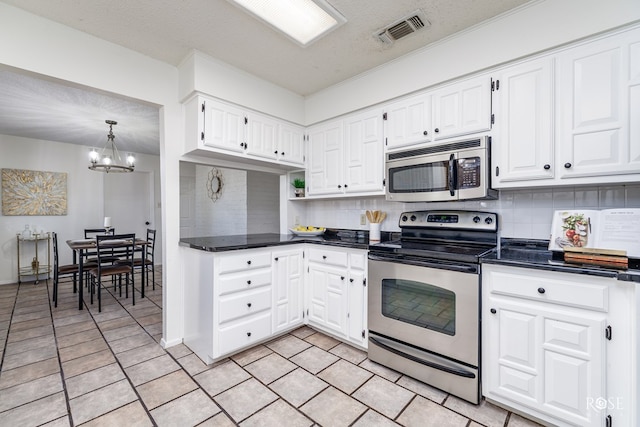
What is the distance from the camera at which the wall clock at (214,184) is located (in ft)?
17.1

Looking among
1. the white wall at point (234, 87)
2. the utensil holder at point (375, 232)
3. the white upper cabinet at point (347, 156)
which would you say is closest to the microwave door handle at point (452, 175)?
the white upper cabinet at point (347, 156)

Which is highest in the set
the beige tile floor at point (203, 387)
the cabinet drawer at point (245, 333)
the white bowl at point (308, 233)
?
the white bowl at point (308, 233)

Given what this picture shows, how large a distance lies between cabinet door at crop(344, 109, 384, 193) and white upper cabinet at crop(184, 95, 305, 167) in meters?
0.67

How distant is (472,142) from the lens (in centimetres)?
204

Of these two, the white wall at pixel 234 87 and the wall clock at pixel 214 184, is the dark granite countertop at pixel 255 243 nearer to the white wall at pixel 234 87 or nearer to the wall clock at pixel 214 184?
the white wall at pixel 234 87

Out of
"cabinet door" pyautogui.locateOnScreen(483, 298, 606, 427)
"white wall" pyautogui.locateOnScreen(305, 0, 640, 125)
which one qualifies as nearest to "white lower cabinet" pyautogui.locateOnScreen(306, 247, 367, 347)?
"cabinet door" pyautogui.locateOnScreen(483, 298, 606, 427)

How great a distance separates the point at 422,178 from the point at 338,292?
47.9 inches

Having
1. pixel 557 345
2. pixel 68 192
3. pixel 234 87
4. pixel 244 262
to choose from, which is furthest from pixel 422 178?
pixel 68 192

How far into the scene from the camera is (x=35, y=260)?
477cm

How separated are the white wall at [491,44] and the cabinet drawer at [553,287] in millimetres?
1434

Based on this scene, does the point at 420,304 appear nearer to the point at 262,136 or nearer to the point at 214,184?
the point at 262,136

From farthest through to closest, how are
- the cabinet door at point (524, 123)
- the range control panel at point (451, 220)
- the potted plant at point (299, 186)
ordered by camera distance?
the potted plant at point (299, 186) → the range control panel at point (451, 220) → the cabinet door at point (524, 123)

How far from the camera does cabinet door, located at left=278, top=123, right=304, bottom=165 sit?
3.04 m

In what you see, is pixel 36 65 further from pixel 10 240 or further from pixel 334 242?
pixel 10 240
